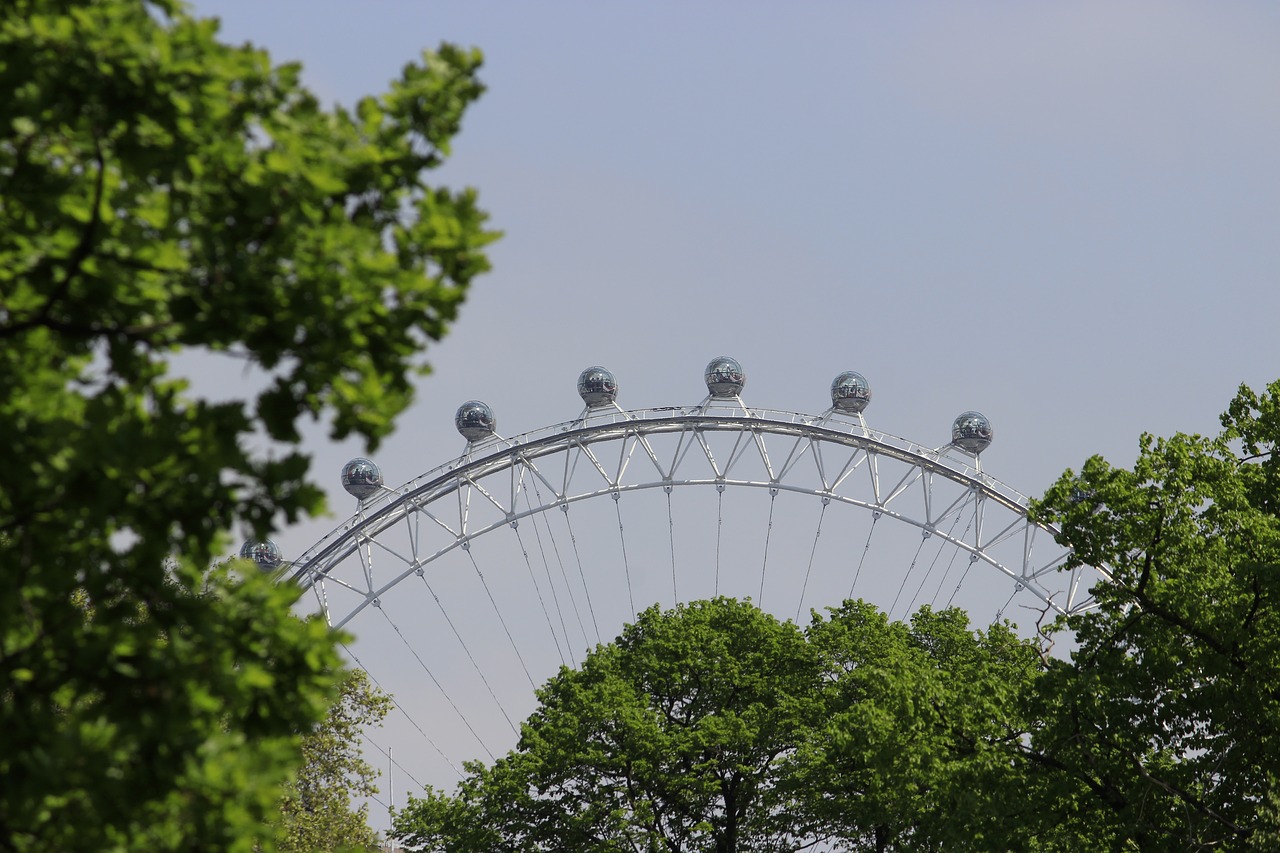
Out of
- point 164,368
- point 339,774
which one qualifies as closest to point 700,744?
point 339,774

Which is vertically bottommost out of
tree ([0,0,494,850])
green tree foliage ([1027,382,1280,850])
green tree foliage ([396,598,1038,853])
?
tree ([0,0,494,850])

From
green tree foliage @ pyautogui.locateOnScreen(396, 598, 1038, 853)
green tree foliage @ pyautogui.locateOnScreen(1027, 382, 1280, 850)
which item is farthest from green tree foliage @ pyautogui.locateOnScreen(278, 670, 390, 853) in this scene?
green tree foliage @ pyautogui.locateOnScreen(1027, 382, 1280, 850)

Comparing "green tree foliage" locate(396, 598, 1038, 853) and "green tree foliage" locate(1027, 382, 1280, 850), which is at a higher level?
"green tree foliage" locate(396, 598, 1038, 853)

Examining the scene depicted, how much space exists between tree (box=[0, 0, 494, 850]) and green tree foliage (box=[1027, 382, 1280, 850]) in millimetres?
17354

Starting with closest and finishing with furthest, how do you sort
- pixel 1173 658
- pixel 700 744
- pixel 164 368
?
pixel 164 368, pixel 1173 658, pixel 700 744

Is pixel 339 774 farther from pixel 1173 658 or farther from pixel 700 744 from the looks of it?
pixel 1173 658

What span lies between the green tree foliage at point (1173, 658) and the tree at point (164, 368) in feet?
56.9

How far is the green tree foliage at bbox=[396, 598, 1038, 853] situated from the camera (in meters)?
43.8

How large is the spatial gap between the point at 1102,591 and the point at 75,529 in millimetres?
19265

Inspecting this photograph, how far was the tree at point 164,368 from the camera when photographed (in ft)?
30.2

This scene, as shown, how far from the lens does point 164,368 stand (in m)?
10.1

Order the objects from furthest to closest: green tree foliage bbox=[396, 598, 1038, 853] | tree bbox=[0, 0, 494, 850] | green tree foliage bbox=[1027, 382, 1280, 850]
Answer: green tree foliage bbox=[396, 598, 1038, 853] < green tree foliage bbox=[1027, 382, 1280, 850] < tree bbox=[0, 0, 494, 850]

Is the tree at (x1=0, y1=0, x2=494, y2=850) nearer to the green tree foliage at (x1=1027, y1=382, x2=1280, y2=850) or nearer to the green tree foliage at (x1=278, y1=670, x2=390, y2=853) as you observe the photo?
the green tree foliage at (x1=1027, y1=382, x2=1280, y2=850)

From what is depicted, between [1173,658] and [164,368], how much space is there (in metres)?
18.8
